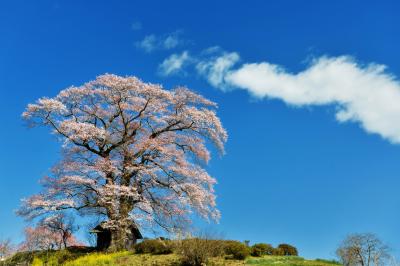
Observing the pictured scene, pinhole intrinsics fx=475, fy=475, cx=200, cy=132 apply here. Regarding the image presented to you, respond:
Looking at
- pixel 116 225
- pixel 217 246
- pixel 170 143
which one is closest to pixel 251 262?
pixel 217 246

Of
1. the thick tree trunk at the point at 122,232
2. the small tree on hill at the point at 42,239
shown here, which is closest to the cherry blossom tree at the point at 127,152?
the thick tree trunk at the point at 122,232

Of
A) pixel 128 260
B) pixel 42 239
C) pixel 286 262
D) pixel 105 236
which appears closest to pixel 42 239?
pixel 42 239

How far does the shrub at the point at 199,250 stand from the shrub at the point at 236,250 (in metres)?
0.79

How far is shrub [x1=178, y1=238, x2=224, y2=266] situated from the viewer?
20.8 metres

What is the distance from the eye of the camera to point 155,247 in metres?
25.1

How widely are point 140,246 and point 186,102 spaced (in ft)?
38.0

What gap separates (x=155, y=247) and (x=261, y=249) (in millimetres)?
5572

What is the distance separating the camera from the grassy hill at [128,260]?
2162 cm

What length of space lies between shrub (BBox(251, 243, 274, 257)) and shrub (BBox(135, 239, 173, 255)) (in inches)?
169

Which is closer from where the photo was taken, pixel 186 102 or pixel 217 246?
pixel 217 246

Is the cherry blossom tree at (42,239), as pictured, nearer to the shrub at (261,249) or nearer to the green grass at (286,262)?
the shrub at (261,249)

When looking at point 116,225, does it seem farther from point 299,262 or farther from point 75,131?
point 299,262

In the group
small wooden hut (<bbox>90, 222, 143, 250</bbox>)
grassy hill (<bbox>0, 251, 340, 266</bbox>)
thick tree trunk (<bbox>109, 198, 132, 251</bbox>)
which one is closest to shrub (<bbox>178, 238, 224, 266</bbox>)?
grassy hill (<bbox>0, 251, 340, 266</bbox>)

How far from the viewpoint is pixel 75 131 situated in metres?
31.7
